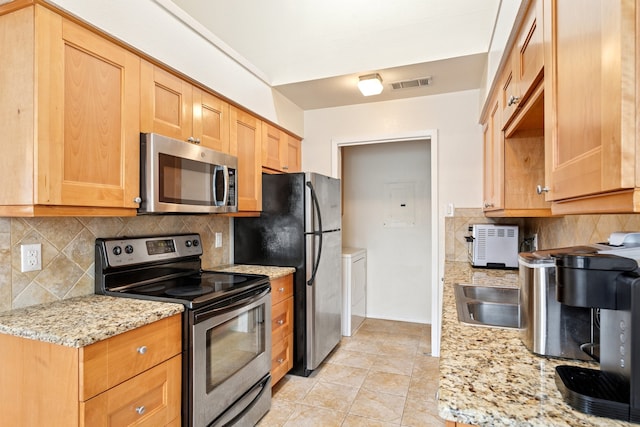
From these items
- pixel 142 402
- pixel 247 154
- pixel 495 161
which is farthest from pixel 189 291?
pixel 495 161

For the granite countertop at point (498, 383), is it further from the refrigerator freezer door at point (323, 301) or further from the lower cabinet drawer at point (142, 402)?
the refrigerator freezer door at point (323, 301)

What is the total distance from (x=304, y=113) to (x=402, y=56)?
1.31 meters

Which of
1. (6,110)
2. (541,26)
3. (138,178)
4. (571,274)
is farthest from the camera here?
(138,178)

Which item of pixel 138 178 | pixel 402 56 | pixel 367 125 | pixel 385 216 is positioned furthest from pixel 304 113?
pixel 138 178

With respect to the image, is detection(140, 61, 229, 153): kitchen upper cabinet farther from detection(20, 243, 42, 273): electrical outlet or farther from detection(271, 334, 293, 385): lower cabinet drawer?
detection(271, 334, 293, 385): lower cabinet drawer

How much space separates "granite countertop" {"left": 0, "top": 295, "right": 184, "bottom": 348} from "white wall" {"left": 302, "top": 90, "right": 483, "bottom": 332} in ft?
7.91

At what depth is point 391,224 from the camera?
13.9 ft

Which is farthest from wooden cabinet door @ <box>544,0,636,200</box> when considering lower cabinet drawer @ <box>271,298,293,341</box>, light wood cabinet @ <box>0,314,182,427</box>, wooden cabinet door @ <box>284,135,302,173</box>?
wooden cabinet door @ <box>284,135,302,173</box>

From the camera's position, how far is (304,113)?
3582 millimetres

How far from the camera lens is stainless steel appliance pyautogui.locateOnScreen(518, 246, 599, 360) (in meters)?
0.95

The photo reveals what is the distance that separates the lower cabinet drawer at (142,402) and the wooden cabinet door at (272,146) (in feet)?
5.77

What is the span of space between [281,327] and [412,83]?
2.21m

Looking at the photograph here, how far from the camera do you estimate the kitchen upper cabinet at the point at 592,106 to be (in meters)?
0.59

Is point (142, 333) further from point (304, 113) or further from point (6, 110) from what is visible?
point (304, 113)
